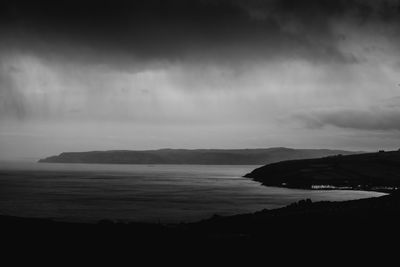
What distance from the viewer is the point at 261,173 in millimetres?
196375

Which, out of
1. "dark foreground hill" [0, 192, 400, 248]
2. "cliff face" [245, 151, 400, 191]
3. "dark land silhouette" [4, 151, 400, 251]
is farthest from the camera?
"cliff face" [245, 151, 400, 191]

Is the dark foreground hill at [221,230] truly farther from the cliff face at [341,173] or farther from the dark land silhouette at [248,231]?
the cliff face at [341,173]

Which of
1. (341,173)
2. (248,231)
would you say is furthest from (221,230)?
(341,173)

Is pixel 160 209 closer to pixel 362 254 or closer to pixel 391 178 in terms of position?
pixel 362 254

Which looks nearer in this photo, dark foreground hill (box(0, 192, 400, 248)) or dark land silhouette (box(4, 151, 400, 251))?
dark land silhouette (box(4, 151, 400, 251))

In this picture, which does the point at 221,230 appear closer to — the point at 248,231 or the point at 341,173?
the point at 248,231

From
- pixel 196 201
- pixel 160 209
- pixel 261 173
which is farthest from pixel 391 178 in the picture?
pixel 160 209

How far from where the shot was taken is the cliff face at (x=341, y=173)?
134875mm

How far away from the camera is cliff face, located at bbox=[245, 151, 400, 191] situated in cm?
13488

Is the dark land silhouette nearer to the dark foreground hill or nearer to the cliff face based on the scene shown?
the dark foreground hill

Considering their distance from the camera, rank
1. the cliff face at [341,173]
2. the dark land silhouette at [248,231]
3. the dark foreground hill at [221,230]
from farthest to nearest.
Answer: the cliff face at [341,173] → the dark foreground hill at [221,230] → the dark land silhouette at [248,231]

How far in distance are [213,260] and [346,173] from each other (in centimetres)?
14739

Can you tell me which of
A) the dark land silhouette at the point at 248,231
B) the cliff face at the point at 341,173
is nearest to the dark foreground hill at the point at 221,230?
the dark land silhouette at the point at 248,231

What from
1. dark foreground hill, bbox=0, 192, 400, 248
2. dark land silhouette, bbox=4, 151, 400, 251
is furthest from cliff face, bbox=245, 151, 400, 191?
dark foreground hill, bbox=0, 192, 400, 248
